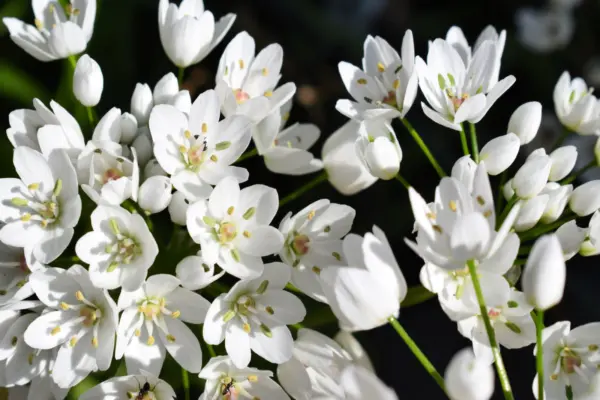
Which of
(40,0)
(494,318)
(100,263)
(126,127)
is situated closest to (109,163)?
(126,127)

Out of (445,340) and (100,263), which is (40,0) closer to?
(100,263)

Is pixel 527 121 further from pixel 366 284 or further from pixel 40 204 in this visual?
pixel 40 204

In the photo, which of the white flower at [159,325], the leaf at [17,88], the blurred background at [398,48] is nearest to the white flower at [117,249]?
the white flower at [159,325]

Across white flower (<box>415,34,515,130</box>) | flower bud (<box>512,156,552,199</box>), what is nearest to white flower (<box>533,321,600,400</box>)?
flower bud (<box>512,156,552,199</box>)

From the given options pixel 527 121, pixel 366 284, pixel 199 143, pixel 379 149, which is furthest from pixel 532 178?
pixel 199 143

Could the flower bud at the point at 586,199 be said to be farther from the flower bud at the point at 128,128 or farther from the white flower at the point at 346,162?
the flower bud at the point at 128,128
